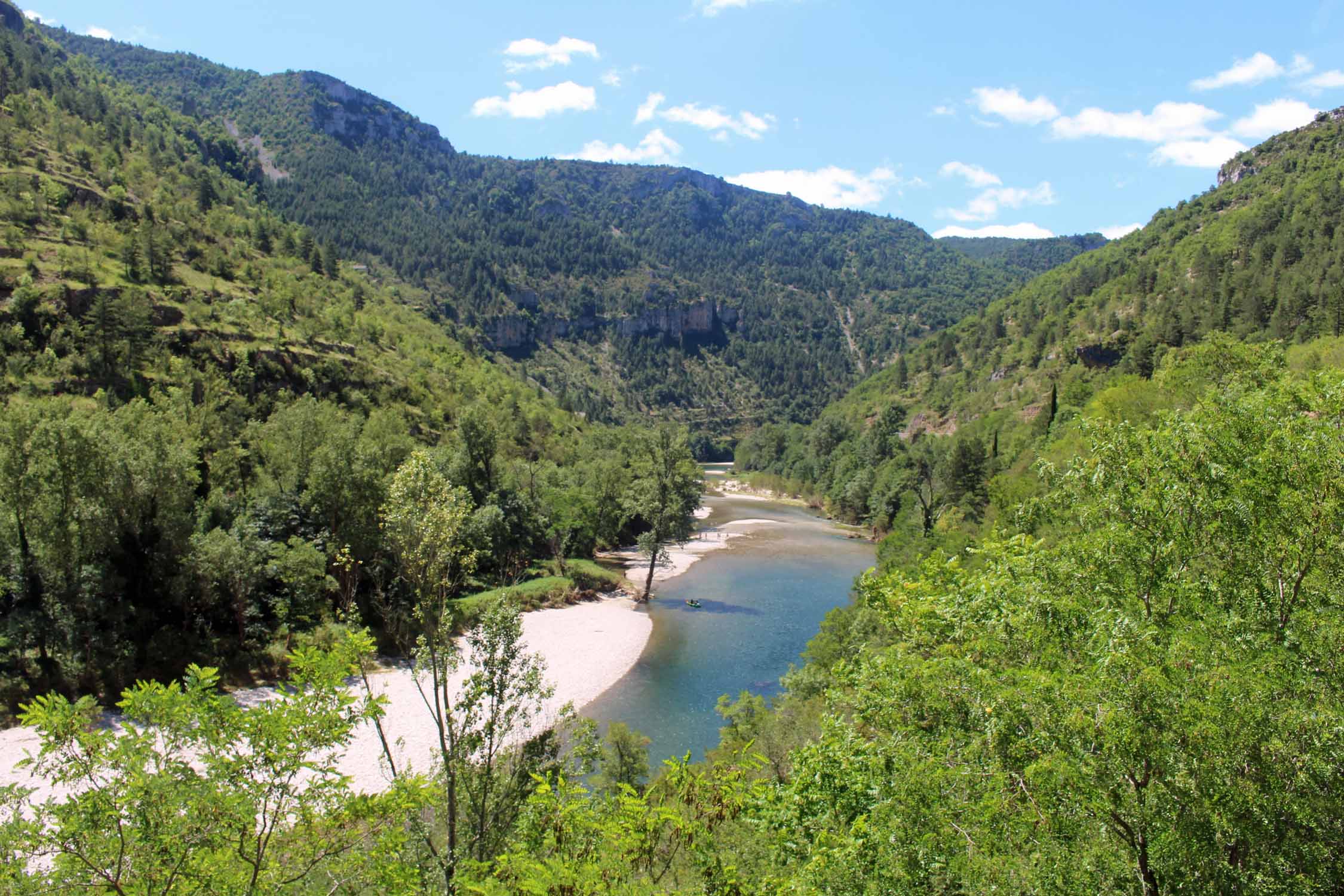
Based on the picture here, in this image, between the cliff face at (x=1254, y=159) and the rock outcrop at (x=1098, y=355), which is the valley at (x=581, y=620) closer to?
the rock outcrop at (x=1098, y=355)

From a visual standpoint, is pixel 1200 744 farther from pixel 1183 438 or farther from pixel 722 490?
pixel 722 490

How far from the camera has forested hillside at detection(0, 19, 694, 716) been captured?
25438mm

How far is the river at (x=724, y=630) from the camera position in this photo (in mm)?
30469

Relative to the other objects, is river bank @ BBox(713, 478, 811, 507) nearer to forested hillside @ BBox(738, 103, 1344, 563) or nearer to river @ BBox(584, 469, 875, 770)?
forested hillside @ BBox(738, 103, 1344, 563)

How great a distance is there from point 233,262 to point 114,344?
32168 mm

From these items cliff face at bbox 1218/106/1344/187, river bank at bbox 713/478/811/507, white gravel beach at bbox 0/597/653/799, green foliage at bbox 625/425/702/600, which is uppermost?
cliff face at bbox 1218/106/1344/187

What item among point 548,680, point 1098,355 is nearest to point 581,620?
point 548,680

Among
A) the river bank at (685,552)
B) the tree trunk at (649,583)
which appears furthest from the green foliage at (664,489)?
the river bank at (685,552)

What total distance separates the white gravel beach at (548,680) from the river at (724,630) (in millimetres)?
1393

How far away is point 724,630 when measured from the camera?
1735 inches

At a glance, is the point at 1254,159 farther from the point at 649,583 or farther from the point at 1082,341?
the point at 649,583

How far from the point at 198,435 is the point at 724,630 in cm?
3515

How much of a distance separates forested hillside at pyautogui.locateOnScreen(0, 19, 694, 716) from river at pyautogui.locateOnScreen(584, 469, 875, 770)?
1042 cm

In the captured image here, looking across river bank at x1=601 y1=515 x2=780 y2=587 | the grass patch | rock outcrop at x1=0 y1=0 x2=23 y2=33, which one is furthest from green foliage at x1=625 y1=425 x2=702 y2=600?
rock outcrop at x1=0 y1=0 x2=23 y2=33
